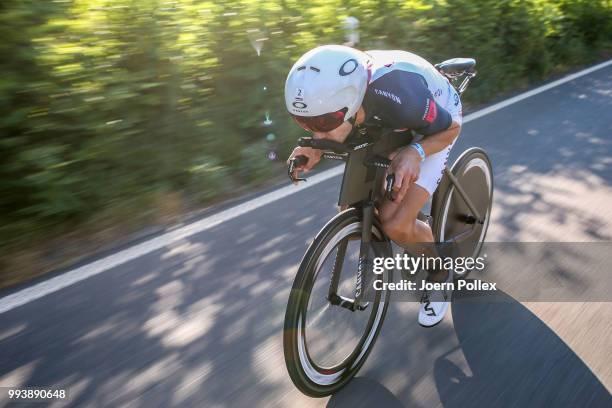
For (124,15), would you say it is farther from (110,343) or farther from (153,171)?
(110,343)

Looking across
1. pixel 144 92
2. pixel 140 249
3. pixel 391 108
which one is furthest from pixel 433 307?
pixel 144 92

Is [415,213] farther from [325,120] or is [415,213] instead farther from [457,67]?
[457,67]

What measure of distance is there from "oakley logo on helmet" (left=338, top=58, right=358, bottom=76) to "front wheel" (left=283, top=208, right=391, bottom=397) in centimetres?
66

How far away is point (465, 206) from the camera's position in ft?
11.9

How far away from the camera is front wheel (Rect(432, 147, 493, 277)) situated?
341 cm

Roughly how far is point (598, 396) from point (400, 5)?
6.04m

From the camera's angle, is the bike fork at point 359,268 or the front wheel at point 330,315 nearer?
the front wheel at point 330,315

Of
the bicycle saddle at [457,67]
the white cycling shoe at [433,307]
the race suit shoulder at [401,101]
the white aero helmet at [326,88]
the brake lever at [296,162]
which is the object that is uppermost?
the white aero helmet at [326,88]

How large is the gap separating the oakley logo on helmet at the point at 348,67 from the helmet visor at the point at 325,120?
147mm

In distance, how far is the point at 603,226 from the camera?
438 centimetres

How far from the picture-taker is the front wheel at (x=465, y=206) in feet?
11.2

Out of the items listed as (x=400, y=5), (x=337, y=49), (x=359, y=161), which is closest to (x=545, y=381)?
(x=359, y=161)

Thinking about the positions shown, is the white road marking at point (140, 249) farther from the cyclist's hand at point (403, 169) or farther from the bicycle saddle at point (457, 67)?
the cyclist's hand at point (403, 169)

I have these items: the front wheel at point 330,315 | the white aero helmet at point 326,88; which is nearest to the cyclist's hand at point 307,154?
the front wheel at point 330,315
